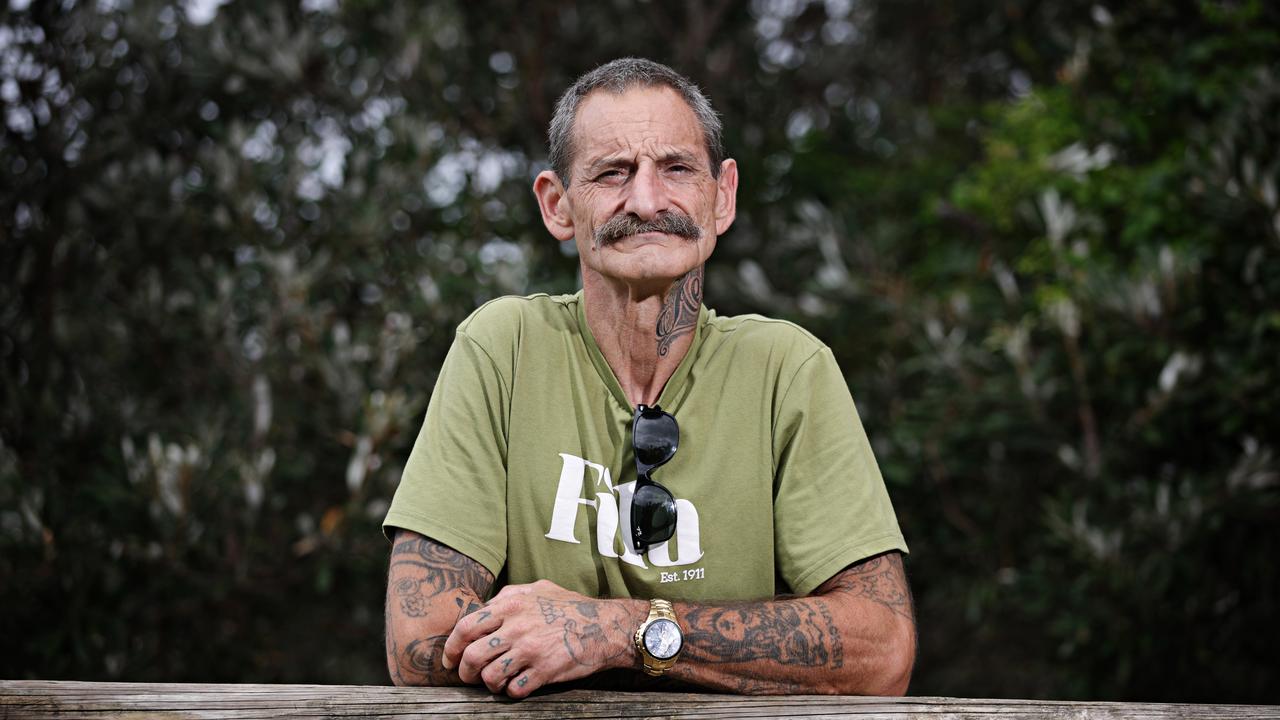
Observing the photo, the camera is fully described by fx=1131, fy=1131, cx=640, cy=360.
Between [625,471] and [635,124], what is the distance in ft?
1.98

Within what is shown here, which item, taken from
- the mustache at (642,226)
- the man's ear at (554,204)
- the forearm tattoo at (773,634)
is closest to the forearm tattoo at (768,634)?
the forearm tattoo at (773,634)

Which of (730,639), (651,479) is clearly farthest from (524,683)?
(651,479)

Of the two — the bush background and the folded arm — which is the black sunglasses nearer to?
the folded arm

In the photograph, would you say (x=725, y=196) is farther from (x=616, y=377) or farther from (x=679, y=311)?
(x=616, y=377)

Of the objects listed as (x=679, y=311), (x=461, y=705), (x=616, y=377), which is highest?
(x=679, y=311)

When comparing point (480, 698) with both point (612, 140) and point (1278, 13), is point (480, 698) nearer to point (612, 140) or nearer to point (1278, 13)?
point (612, 140)

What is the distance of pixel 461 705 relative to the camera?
5.18ft

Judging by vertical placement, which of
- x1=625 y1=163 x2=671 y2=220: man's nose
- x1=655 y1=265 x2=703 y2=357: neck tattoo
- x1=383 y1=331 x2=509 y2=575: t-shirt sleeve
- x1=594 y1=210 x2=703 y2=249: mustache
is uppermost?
x1=625 y1=163 x2=671 y2=220: man's nose

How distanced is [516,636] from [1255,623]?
409cm

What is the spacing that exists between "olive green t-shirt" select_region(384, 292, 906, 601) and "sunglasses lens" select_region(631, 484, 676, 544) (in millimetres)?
31

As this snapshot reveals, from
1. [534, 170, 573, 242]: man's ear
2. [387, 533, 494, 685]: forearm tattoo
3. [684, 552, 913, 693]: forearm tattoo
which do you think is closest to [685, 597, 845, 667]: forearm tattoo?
[684, 552, 913, 693]: forearm tattoo

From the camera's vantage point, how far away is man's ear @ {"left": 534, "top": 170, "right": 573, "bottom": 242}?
2080 millimetres

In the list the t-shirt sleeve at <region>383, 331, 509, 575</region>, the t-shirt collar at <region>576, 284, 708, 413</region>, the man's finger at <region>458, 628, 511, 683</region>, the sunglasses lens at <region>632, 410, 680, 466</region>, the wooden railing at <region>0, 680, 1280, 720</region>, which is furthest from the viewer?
the t-shirt collar at <region>576, 284, 708, 413</region>

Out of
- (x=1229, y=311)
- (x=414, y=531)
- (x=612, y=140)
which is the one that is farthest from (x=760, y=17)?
(x=414, y=531)
